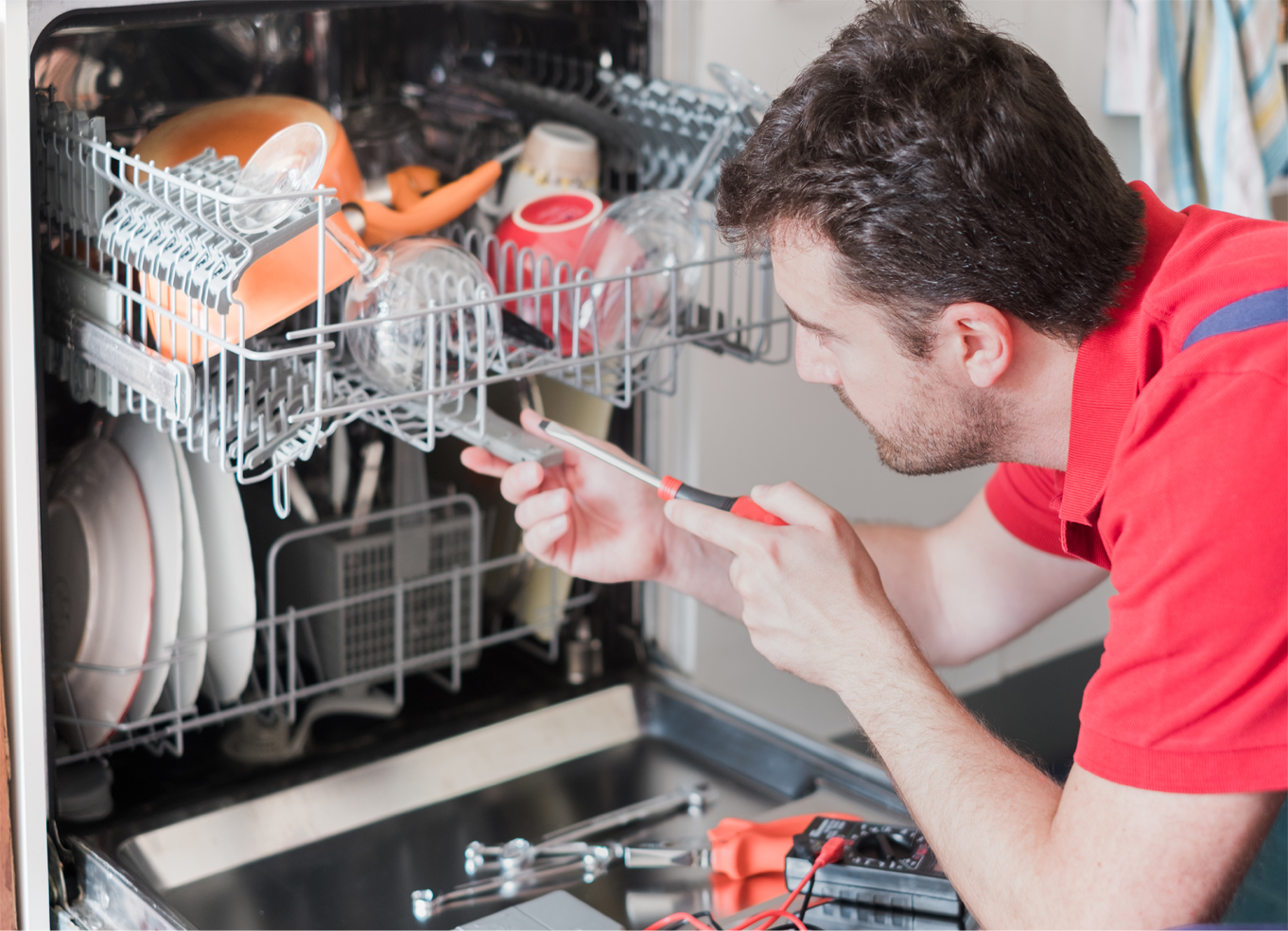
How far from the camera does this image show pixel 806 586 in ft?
3.02

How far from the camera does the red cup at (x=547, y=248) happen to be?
108cm

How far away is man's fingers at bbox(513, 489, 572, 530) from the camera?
3.59 ft

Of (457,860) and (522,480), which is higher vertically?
(522,480)

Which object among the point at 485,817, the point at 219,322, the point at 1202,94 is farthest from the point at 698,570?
the point at 1202,94

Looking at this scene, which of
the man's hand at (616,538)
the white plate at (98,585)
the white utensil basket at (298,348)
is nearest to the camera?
the white utensil basket at (298,348)

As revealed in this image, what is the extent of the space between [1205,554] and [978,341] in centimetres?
25

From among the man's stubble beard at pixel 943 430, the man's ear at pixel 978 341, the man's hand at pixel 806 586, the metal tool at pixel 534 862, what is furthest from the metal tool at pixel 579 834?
the man's ear at pixel 978 341

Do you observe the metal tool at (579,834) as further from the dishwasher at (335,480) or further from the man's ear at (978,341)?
the man's ear at (978,341)

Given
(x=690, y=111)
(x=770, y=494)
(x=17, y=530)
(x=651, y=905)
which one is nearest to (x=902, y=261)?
(x=770, y=494)

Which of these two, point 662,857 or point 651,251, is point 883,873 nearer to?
point 662,857

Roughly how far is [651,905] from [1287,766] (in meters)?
0.48

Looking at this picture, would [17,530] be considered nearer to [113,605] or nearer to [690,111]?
[113,605]

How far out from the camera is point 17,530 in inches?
35.0

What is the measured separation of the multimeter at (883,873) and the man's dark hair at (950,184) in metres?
0.38
